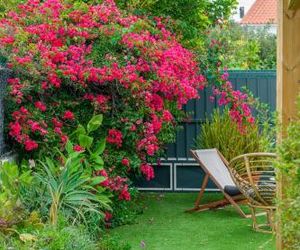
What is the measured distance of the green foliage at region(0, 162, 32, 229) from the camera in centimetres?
637

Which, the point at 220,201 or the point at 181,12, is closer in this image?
the point at 220,201

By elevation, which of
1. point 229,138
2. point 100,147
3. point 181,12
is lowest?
point 229,138

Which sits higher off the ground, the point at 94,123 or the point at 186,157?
the point at 94,123

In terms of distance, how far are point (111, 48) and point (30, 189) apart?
253 cm

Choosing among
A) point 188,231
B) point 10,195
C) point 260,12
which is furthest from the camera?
point 260,12

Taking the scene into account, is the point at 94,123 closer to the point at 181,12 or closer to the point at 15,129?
the point at 15,129

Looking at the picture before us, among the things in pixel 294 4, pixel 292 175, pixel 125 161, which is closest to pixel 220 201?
pixel 125 161

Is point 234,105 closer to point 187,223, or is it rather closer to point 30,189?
point 187,223

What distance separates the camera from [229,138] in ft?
36.9

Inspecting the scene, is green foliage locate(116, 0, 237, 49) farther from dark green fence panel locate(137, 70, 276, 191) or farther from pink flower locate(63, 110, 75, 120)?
pink flower locate(63, 110, 75, 120)

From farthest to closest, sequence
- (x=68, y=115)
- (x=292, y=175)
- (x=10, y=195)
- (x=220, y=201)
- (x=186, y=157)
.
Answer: (x=186, y=157), (x=220, y=201), (x=68, y=115), (x=10, y=195), (x=292, y=175)

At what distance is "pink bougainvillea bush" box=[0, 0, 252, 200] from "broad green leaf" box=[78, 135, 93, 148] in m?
0.08

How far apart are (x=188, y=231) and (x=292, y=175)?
185 inches

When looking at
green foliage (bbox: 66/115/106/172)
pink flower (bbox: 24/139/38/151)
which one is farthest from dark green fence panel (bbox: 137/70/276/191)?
pink flower (bbox: 24/139/38/151)
